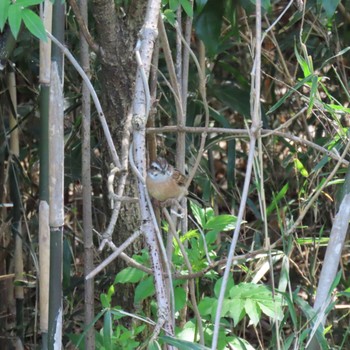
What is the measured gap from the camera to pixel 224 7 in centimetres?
236

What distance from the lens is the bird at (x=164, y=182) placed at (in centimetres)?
178

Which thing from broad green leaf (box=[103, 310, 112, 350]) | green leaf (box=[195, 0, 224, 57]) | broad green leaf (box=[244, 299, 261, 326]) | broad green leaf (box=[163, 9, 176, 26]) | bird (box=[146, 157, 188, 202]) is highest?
green leaf (box=[195, 0, 224, 57])

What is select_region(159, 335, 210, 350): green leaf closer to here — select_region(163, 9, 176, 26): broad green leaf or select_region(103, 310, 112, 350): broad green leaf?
select_region(103, 310, 112, 350): broad green leaf

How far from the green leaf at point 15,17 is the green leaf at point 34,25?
13mm

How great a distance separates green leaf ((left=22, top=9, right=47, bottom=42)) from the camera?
1430mm

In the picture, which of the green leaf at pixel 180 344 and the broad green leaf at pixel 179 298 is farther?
the broad green leaf at pixel 179 298

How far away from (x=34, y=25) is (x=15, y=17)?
38mm

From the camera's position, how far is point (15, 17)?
1425 millimetres

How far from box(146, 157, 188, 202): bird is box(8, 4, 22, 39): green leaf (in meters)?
0.47

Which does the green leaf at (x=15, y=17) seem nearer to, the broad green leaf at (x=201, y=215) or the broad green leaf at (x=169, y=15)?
the broad green leaf at (x=169, y=15)

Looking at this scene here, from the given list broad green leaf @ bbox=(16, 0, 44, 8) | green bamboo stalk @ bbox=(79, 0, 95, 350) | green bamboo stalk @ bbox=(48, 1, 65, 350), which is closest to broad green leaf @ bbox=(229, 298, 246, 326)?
green bamboo stalk @ bbox=(48, 1, 65, 350)

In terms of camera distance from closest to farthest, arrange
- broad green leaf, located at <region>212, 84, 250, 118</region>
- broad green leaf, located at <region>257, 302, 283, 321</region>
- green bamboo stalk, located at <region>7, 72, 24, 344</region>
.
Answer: broad green leaf, located at <region>257, 302, 283, 321</region>
green bamboo stalk, located at <region>7, 72, 24, 344</region>
broad green leaf, located at <region>212, 84, 250, 118</region>

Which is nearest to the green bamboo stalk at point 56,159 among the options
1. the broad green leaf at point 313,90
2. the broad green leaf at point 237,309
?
the broad green leaf at point 237,309

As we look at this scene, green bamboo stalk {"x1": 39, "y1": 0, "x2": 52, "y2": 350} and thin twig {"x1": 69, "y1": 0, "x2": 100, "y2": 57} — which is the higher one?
thin twig {"x1": 69, "y1": 0, "x2": 100, "y2": 57}
